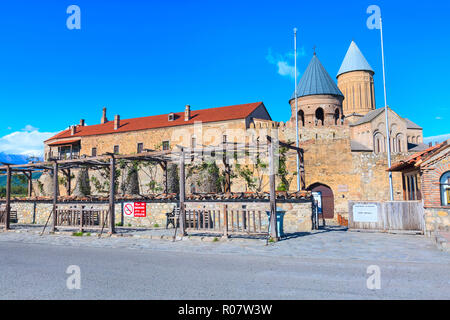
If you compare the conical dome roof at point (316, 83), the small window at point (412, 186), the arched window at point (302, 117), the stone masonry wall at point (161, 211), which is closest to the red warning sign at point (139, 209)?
the stone masonry wall at point (161, 211)

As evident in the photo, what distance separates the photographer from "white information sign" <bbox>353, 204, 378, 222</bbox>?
14656 mm

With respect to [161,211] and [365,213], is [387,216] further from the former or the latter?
[161,211]

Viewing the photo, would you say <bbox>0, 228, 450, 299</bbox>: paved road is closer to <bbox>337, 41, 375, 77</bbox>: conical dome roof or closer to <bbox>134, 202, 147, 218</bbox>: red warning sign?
<bbox>134, 202, 147, 218</bbox>: red warning sign

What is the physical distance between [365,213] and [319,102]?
1207 inches

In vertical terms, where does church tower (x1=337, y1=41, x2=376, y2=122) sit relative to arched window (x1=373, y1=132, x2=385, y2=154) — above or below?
above

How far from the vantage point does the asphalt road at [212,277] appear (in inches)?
219

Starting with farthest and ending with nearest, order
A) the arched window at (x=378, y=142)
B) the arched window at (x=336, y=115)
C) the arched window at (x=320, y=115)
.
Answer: the arched window at (x=320, y=115), the arched window at (x=336, y=115), the arched window at (x=378, y=142)

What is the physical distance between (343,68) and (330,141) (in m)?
32.7

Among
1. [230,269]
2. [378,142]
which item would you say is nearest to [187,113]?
[378,142]

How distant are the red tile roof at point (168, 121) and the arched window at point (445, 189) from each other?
2975 centimetres

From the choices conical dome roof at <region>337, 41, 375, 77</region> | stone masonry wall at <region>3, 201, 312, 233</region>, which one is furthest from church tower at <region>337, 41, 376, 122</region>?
stone masonry wall at <region>3, 201, 312, 233</region>

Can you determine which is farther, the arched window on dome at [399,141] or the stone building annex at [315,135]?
the arched window on dome at [399,141]

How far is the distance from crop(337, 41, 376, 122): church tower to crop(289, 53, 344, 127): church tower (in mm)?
9745

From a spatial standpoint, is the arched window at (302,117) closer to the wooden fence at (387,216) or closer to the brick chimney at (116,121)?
the brick chimney at (116,121)
